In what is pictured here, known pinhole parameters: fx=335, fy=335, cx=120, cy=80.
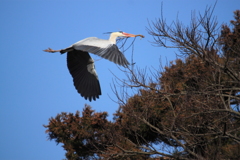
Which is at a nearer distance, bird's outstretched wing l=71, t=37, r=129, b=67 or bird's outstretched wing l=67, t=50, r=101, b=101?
bird's outstretched wing l=71, t=37, r=129, b=67

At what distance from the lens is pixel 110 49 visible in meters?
7.19

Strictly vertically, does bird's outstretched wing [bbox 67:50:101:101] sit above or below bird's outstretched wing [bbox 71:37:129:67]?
above

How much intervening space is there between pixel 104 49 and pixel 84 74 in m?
2.48

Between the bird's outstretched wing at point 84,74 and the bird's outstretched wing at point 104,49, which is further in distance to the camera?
the bird's outstretched wing at point 84,74

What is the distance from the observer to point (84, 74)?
31.3 feet

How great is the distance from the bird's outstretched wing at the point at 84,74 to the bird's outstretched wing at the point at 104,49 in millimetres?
1374

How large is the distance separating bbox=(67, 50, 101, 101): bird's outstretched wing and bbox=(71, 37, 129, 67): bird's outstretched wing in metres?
1.37

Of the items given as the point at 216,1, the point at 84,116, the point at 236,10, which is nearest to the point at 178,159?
the point at 216,1

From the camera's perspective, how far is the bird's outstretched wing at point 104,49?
6711mm

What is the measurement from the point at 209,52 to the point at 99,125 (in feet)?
14.5

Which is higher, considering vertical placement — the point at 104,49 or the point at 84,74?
the point at 84,74

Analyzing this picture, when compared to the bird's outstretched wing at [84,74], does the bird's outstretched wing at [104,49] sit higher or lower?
lower

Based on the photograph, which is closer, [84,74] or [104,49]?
[104,49]

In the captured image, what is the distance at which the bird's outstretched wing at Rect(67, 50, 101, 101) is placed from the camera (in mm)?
9461
